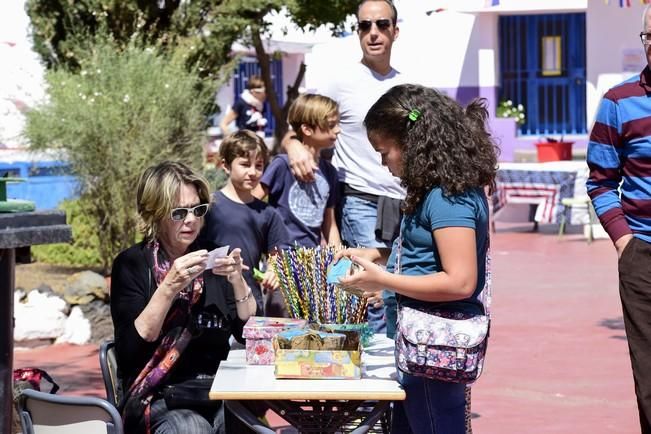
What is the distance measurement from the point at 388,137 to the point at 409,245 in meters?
0.36

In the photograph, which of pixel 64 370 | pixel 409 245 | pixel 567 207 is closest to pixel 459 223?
pixel 409 245

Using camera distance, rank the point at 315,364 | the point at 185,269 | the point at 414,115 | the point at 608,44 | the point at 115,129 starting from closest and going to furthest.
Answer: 1. the point at 414,115
2. the point at 315,364
3. the point at 185,269
4. the point at 115,129
5. the point at 608,44

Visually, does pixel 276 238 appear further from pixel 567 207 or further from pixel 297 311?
pixel 567 207

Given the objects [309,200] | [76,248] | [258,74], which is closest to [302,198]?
[309,200]

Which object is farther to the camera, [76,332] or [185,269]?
[76,332]

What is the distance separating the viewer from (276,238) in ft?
19.0

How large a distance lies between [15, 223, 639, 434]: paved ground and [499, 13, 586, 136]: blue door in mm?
10258

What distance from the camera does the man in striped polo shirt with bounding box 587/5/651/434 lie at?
191 inches

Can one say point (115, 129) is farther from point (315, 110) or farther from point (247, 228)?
point (247, 228)

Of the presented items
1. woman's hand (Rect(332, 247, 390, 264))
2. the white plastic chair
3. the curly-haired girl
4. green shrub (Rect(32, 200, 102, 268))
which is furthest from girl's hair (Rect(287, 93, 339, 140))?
green shrub (Rect(32, 200, 102, 268))

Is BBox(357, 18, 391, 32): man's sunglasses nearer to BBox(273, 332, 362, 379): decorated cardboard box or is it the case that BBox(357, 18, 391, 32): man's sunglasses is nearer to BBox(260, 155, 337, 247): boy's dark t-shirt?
BBox(260, 155, 337, 247): boy's dark t-shirt

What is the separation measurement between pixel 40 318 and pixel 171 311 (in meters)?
4.99

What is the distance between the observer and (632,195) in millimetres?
4930

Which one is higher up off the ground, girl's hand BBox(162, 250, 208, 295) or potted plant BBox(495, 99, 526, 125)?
potted plant BBox(495, 99, 526, 125)
